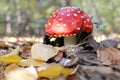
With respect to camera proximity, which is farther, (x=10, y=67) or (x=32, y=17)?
(x=32, y=17)

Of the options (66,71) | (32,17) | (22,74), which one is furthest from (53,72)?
(32,17)

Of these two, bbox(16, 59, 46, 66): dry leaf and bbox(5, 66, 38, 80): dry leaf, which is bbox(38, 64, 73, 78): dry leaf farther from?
bbox(16, 59, 46, 66): dry leaf

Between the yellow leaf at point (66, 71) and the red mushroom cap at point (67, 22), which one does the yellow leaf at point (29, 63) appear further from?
the red mushroom cap at point (67, 22)

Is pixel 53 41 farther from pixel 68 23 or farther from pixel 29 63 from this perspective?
pixel 29 63

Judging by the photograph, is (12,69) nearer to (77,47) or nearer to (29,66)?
(29,66)

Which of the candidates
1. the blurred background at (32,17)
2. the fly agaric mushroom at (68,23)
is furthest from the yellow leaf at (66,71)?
the blurred background at (32,17)

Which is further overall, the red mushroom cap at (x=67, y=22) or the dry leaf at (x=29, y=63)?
the red mushroom cap at (x=67, y=22)

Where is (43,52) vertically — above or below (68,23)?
below

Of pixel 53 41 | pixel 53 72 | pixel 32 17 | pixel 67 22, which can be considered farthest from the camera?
pixel 32 17
